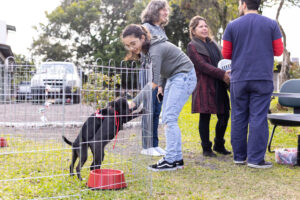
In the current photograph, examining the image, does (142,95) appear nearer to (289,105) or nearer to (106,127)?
(106,127)

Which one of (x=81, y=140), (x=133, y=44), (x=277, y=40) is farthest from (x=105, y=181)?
(x=277, y=40)

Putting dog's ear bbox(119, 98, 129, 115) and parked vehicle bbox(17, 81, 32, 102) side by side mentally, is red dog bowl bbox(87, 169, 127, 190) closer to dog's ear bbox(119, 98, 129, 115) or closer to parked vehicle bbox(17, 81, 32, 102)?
dog's ear bbox(119, 98, 129, 115)

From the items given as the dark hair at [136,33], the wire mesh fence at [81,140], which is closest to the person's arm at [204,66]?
the wire mesh fence at [81,140]

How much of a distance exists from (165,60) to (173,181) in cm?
121

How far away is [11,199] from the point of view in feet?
8.34

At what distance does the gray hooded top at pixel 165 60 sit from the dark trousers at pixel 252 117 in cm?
70

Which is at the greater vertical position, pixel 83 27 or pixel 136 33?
pixel 83 27

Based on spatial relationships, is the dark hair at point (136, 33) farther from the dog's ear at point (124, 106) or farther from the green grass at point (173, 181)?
the green grass at point (173, 181)

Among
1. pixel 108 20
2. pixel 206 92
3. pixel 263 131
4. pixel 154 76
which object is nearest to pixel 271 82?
pixel 263 131

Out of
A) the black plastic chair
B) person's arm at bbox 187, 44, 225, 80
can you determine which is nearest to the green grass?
the black plastic chair

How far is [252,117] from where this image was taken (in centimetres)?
361

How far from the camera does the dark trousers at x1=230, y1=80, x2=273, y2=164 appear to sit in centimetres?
355

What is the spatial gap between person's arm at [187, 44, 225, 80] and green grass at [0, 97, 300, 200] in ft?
3.47

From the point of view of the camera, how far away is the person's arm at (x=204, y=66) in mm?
4042
